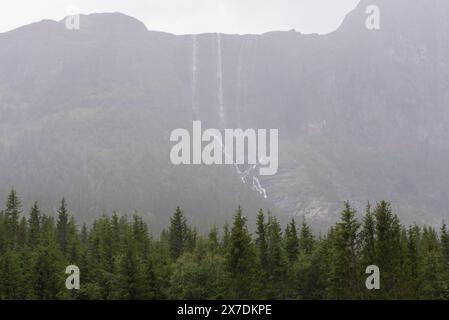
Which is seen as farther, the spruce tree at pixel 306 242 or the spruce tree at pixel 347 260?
the spruce tree at pixel 306 242

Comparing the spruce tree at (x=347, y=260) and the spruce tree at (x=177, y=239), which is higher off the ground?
the spruce tree at (x=177, y=239)

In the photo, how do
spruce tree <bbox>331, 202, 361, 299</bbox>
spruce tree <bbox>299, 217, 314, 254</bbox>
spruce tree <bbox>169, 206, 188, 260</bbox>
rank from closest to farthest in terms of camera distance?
spruce tree <bbox>331, 202, 361, 299</bbox>, spruce tree <bbox>299, 217, 314, 254</bbox>, spruce tree <bbox>169, 206, 188, 260</bbox>

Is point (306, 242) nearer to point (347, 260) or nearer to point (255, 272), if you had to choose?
point (255, 272)

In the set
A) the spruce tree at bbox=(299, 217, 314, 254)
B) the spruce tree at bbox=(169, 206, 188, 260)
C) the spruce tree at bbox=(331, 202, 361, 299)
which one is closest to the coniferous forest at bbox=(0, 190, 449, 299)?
the spruce tree at bbox=(331, 202, 361, 299)

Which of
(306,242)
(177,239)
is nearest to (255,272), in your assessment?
(306,242)

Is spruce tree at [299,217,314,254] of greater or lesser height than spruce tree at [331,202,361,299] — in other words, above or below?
above

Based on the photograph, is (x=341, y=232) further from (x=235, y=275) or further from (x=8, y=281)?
(x=8, y=281)

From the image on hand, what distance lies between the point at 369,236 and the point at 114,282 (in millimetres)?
33168

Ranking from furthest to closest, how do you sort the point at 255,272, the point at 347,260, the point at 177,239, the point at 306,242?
1. the point at 177,239
2. the point at 306,242
3. the point at 255,272
4. the point at 347,260

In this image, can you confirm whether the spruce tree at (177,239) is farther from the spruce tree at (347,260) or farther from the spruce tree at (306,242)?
the spruce tree at (347,260)

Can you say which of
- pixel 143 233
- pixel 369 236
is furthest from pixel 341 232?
pixel 143 233

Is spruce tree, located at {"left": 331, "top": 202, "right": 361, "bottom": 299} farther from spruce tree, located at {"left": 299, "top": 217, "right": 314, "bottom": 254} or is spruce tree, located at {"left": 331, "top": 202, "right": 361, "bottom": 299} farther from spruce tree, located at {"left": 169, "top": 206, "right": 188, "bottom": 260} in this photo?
spruce tree, located at {"left": 169, "top": 206, "right": 188, "bottom": 260}

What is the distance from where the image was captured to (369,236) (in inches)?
2867

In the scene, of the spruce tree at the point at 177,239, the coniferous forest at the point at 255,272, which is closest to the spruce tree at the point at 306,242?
the coniferous forest at the point at 255,272
